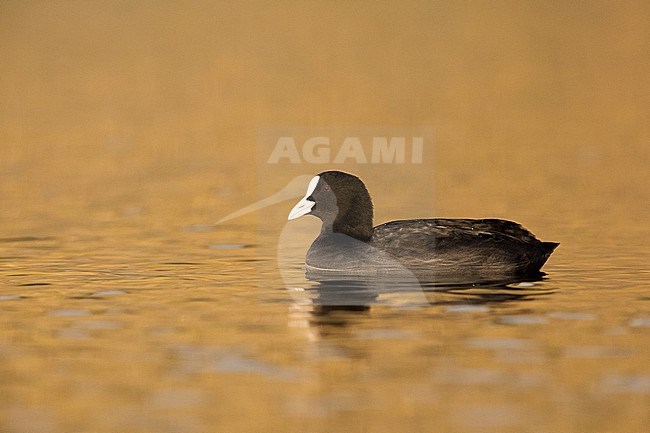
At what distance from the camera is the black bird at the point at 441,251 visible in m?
11.7

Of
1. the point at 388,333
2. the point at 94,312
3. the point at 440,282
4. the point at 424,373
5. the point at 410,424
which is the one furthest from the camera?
the point at 440,282

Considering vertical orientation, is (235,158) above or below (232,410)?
above

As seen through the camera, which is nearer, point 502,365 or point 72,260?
point 502,365

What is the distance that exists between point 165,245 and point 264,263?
1505 millimetres

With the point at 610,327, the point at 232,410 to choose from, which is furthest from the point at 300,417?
the point at 610,327

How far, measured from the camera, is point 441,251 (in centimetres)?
1173

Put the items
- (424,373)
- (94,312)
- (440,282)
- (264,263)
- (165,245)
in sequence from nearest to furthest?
(424,373) → (94,312) → (440,282) → (264,263) → (165,245)

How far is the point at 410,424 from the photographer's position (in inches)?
286

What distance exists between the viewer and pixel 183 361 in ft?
28.5

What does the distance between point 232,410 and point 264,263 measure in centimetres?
494

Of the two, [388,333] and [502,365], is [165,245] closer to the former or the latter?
[388,333]

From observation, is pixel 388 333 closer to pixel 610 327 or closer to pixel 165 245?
pixel 610 327

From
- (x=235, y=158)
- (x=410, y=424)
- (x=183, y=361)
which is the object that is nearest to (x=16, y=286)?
(x=183, y=361)

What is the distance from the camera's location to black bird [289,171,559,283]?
1168cm
